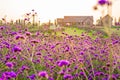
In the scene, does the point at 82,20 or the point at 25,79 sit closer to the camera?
the point at 25,79

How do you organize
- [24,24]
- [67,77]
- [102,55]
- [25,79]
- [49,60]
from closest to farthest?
[67,77] < [25,79] < [49,60] < [102,55] < [24,24]

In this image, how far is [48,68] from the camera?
6406 mm

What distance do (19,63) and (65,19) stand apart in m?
45.3

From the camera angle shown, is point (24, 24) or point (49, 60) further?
point (24, 24)

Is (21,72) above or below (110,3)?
below

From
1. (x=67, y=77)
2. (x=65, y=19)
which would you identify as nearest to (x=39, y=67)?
(x=67, y=77)

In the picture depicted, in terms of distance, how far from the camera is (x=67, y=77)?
424 cm

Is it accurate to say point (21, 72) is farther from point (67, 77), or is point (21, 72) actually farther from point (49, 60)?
point (67, 77)

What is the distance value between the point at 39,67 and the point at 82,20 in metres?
40.0

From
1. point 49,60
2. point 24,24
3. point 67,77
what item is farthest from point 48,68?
point 24,24

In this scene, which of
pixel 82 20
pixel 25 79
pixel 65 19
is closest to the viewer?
pixel 25 79

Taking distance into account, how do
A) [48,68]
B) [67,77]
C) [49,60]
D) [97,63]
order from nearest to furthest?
[67,77] → [48,68] → [49,60] → [97,63]

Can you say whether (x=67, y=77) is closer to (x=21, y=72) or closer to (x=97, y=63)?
(x=21, y=72)

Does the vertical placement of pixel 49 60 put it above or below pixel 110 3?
below
